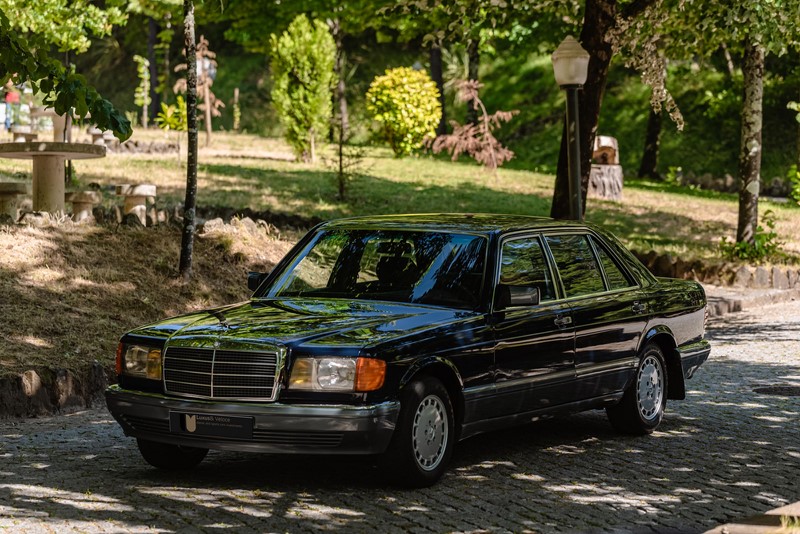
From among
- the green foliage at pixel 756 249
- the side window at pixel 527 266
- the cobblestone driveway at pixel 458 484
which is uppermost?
the side window at pixel 527 266

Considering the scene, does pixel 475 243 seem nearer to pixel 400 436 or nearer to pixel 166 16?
pixel 400 436

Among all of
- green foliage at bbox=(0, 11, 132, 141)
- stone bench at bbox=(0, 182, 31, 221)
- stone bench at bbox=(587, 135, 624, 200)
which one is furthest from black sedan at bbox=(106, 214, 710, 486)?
stone bench at bbox=(587, 135, 624, 200)

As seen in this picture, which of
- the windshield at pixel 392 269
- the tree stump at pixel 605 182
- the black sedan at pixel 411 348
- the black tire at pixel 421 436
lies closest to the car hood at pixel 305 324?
the black sedan at pixel 411 348

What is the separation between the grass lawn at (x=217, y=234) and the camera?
12523 mm

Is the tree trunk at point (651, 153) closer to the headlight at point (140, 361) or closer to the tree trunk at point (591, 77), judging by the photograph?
→ the tree trunk at point (591, 77)

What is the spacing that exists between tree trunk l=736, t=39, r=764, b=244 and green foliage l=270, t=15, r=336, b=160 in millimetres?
13180

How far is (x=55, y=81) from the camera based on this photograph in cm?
955

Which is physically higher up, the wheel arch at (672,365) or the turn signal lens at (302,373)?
the turn signal lens at (302,373)

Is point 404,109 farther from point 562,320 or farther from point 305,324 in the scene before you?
point 305,324

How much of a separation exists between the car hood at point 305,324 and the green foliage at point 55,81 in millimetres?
1873

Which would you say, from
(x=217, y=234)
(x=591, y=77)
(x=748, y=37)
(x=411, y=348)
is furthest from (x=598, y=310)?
(x=748, y=37)

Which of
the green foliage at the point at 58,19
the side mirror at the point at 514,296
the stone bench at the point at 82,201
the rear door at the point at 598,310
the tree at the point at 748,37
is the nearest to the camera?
the side mirror at the point at 514,296

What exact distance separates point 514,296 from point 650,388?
217 cm

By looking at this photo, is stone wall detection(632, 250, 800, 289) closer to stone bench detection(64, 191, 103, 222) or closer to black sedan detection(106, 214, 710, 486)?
stone bench detection(64, 191, 103, 222)
